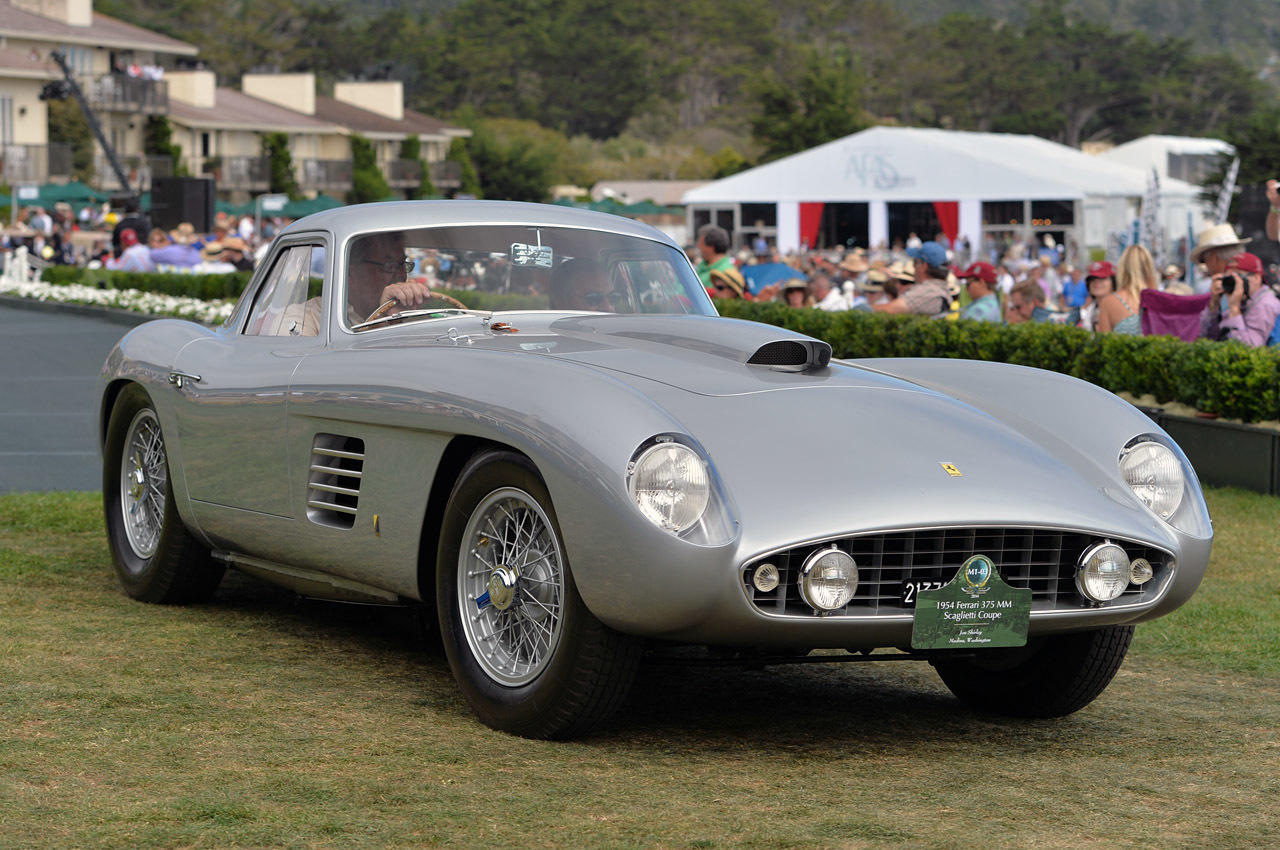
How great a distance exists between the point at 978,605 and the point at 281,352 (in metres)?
2.76

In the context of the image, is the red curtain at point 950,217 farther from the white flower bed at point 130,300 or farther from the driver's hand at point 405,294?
the driver's hand at point 405,294

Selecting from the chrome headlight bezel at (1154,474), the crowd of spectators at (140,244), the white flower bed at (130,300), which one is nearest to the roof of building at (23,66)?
the crowd of spectators at (140,244)

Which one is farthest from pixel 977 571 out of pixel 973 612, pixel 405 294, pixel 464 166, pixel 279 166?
pixel 464 166

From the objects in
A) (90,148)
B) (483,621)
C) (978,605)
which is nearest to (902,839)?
(978,605)

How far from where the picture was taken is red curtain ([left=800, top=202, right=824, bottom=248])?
4884cm

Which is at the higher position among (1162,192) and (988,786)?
(1162,192)

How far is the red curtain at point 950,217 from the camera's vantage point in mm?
46781

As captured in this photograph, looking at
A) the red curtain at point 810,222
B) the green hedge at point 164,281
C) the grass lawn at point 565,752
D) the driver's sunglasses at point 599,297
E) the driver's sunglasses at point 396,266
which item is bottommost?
the grass lawn at point 565,752

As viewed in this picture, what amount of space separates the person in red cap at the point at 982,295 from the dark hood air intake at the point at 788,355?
8336 millimetres

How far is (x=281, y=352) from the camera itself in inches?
242

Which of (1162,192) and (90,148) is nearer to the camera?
(1162,192)

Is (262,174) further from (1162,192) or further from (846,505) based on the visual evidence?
(846,505)

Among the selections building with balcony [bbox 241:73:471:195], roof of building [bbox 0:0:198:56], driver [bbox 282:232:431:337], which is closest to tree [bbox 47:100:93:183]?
roof of building [bbox 0:0:198:56]

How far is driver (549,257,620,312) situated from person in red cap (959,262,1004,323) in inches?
299
